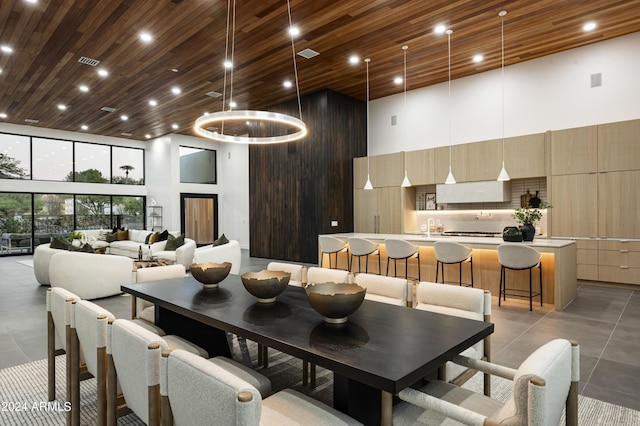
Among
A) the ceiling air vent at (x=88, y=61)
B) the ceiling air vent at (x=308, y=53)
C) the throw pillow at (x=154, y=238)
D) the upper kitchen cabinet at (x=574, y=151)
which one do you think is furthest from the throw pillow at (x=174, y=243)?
the upper kitchen cabinet at (x=574, y=151)

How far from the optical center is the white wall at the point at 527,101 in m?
5.91

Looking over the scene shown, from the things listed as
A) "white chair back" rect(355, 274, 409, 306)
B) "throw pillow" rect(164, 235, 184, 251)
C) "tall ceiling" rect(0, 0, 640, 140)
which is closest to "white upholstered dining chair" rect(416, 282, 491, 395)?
"white chair back" rect(355, 274, 409, 306)

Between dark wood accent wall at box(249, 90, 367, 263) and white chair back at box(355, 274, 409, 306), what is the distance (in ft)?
17.7

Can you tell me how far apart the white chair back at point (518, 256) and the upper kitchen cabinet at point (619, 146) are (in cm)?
237

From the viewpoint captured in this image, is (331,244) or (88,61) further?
(331,244)

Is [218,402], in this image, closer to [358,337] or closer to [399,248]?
[358,337]

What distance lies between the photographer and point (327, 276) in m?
2.84

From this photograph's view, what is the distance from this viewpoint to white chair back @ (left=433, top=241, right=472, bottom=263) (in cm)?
498

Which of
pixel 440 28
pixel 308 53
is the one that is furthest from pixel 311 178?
pixel 440 28

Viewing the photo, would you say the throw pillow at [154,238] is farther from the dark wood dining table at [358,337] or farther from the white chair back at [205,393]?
the white chair back at [205,393]

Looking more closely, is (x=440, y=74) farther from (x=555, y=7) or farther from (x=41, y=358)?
(x=41, y=358)

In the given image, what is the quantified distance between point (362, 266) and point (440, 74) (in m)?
4.11

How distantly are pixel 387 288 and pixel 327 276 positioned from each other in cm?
48

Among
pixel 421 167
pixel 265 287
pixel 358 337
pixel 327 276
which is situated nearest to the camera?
pixel 358 337
